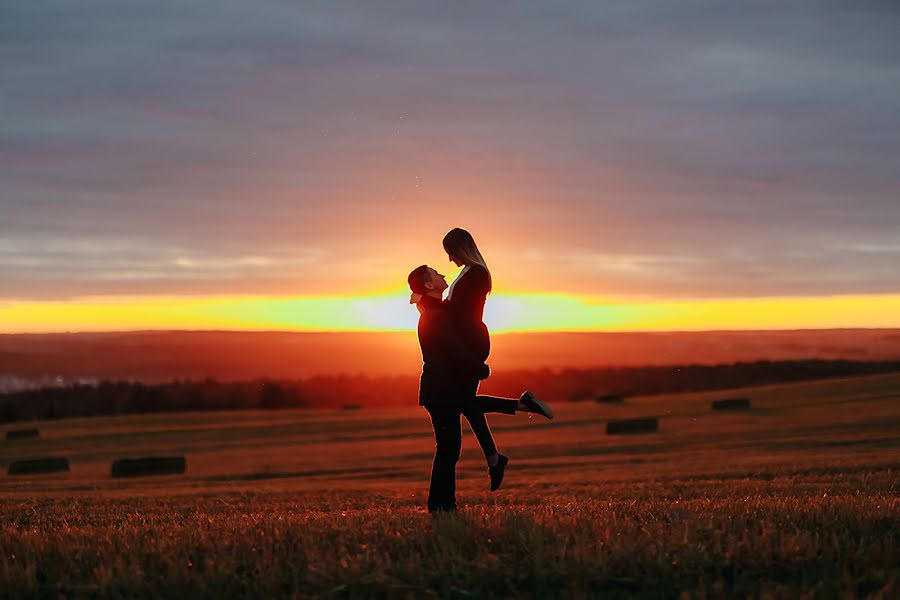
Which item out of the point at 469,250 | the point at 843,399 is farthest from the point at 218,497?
the point at 843,399

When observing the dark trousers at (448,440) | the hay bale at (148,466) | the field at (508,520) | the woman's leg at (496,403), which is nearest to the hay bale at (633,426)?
the field at (508,520)

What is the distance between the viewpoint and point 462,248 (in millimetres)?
8406

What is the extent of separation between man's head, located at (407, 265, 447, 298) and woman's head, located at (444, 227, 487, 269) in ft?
0.72

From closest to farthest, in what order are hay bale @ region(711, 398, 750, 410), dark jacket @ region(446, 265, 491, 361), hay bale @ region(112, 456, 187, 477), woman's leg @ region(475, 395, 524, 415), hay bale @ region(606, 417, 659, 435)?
dark jacket @ region(446, 265, 491, 361)
woman's leg @ region(475, 395, 524, 415)
hay bale @ region(112, 456, 187, 477)
hay bale @ region(606, 417, 659, 435)
hay bale @ region(711, 398, 750, 410)

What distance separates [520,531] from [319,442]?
3722 cm

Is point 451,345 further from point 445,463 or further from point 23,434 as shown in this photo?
point 23,434

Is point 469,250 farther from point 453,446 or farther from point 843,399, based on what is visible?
point 843,399

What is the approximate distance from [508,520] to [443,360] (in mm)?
1855

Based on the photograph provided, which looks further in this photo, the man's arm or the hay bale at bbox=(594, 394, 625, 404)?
the hay bale at bbox=(594, 394, 625, 404)

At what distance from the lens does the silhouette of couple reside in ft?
27.4

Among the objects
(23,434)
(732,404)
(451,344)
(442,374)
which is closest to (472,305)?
(451,344)

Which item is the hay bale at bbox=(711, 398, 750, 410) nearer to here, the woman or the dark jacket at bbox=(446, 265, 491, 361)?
the woman

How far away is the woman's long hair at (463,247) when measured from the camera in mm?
8391

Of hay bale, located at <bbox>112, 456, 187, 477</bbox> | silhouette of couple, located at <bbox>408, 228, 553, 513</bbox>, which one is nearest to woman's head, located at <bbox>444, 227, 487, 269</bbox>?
silhouette of couple, located at <bbox>408, 228, 553, 513</bbox>
